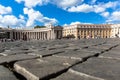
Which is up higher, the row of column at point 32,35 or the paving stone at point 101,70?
the row of column at point 32,35

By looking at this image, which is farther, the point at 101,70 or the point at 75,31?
the point at 75,31

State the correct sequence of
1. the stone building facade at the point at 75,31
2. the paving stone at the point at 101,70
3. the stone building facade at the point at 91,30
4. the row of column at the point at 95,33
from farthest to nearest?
the row of column at the point at 95,33
the stone building facade at the point at 91,30
the stone building facade at the point at 75,31
the paving stone at the point at 101,70

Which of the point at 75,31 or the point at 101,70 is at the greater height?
the point at 75,31

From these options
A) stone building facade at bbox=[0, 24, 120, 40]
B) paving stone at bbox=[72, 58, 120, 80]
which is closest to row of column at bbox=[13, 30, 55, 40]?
stone building facade at bbox=[0, 24, 120, 40]

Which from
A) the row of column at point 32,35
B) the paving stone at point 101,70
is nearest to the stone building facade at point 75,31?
the row of column at point 32,35

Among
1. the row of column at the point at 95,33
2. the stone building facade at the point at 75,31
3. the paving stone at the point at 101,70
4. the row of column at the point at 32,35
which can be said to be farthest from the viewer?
the row of column at the point at 95,33

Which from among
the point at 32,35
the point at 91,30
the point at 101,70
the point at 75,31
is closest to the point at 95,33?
the point at 91,30

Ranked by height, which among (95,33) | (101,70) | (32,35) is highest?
(95,33)

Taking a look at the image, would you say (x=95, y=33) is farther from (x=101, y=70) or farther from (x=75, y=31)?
(x=101, y=70)

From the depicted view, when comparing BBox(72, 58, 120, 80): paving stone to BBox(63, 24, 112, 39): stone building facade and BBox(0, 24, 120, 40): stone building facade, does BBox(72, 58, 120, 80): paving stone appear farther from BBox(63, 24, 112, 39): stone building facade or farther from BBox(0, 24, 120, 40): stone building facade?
BBox(63, 24, 112, 39): stone building facade

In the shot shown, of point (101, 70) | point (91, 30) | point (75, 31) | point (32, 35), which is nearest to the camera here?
point (101, 70)

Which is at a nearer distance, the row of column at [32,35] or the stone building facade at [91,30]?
the row of column at [32,35]

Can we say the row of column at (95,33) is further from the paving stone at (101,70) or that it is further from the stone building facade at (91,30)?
the paving stone at (101,70)

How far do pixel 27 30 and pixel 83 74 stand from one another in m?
136
